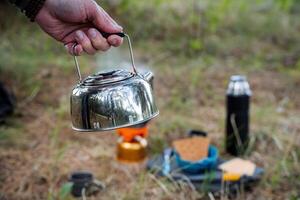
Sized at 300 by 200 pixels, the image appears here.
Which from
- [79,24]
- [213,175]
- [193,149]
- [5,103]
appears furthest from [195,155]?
[5,103]

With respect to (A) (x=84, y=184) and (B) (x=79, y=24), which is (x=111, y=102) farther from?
(A) (x=84, y=184)

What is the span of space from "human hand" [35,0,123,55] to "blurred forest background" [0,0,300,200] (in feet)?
3.01

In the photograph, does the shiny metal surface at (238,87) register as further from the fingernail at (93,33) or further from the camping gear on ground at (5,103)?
the camping gear on ground at (5,103)

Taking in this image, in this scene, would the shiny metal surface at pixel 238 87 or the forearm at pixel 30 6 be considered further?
the shiny metal surface at pixel 238 87

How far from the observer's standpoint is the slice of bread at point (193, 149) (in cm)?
261

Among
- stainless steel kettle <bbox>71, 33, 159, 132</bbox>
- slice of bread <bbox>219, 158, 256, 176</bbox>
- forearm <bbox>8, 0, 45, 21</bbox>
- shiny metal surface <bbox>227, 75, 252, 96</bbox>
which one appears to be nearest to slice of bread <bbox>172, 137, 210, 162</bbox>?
slice of bread <bbox>219, 158, 256, 176</bbox>

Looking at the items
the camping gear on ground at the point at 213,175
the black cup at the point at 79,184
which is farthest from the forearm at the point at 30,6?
the camping gear on ground at the point at 213,175

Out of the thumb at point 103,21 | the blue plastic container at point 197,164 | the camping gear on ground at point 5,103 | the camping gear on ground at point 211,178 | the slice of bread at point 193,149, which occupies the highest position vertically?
the thumb at point 103,21

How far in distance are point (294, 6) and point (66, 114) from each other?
4.55 meters

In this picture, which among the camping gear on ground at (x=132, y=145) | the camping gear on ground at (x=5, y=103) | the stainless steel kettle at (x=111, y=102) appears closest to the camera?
the stainless steel kettle at (x=111, y=102)

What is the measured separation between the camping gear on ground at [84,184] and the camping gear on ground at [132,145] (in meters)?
0.31

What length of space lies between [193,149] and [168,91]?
5.24 ft

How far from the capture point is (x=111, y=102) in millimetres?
1507

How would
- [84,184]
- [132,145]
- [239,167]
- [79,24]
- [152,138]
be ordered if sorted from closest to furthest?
1. [79,24]
2. [84,184]
3. [239,167]
4. [132,145]
5. [152,138]
